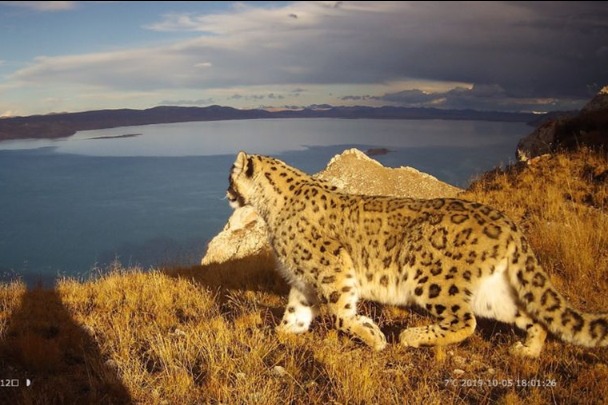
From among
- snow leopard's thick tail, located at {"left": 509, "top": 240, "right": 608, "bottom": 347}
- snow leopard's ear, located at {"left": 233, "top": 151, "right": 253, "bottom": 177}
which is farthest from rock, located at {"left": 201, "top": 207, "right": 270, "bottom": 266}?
snow leopard's thick tail, located at {"left": 509, "top": 240, "right": 608, "bottom": 347}

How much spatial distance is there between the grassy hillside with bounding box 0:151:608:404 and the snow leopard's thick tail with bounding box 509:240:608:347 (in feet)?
0.97

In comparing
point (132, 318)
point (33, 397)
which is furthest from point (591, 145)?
point (33, 397)

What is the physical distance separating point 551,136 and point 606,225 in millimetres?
Answer: 11561

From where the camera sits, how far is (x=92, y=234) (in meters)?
123

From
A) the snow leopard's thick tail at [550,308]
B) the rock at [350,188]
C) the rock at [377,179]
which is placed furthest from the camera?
the rock at [377,179]

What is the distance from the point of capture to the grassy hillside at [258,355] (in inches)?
175

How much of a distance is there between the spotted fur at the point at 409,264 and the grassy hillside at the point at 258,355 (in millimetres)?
263

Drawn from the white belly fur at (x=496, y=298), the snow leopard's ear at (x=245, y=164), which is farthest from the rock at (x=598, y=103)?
the snow leopard's ear at (x=245, y=164)

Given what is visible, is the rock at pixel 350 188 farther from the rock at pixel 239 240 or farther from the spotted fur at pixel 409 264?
the spotted fur at pixel 409 264

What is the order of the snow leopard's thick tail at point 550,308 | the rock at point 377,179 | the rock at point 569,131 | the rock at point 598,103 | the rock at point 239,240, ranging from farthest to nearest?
the rock at point 598,103 < the rock at point 569,131 < the rock at point 377,179 < the rock at point 239,240 < the snow leopard's thick tail at point 550,308

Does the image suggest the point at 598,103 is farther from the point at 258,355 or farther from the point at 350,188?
the point at 258,355

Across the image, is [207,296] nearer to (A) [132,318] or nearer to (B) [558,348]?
(A) [132,318]

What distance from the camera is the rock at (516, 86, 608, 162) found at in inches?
679

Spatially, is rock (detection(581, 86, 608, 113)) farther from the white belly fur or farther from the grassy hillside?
the white belly fur
